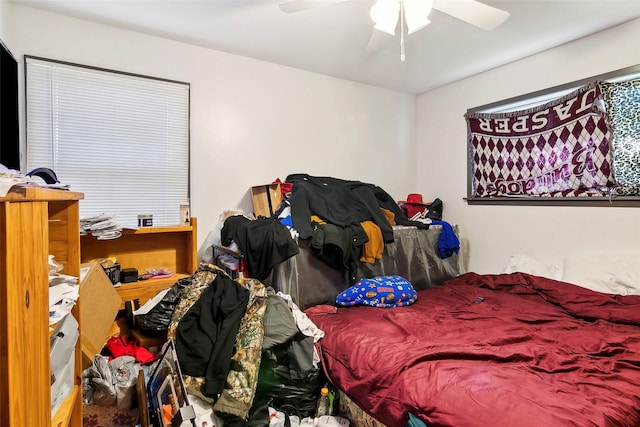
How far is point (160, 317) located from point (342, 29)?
7.42ft

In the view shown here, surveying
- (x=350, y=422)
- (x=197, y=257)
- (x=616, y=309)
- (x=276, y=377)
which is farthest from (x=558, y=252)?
(x=197, y=257)

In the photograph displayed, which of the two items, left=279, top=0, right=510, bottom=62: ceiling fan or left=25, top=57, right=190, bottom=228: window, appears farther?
left=25, top=57, right=190, bottom=228: window

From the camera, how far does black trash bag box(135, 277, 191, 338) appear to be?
197 cm

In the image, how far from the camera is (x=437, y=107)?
3.62 m

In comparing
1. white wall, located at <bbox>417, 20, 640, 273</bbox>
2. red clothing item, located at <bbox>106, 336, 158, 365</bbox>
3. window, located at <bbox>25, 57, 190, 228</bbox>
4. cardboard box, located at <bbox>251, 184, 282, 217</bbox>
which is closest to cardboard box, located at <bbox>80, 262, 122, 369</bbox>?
red clothing item, located at <bbox>106, 336, 158, 365</bbox>

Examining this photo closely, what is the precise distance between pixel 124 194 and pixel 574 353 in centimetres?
288

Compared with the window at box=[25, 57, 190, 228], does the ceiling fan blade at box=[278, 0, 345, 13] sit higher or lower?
higher

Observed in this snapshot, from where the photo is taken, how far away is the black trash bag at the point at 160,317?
6.47ft

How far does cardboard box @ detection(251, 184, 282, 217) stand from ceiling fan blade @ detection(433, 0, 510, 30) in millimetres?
1668

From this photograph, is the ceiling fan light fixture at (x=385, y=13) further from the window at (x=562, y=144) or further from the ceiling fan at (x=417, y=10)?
the window at (x=562, y=144)

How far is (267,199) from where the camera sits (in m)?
2.73

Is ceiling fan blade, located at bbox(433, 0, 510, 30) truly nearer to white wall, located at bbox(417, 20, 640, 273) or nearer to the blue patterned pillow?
white wall, located at bbox(417, 20, 640, 273)

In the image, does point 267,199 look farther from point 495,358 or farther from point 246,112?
point 495,358

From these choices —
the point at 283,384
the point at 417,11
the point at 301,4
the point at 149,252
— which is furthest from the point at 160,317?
the point at 417,11
